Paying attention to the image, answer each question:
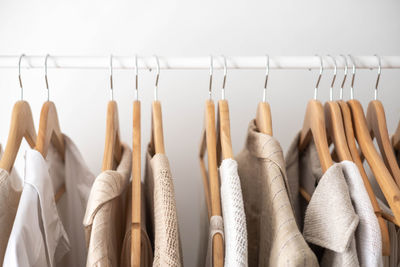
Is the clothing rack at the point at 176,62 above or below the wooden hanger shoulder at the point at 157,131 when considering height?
above

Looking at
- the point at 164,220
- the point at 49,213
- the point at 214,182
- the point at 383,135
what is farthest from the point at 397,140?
the point at 49,213

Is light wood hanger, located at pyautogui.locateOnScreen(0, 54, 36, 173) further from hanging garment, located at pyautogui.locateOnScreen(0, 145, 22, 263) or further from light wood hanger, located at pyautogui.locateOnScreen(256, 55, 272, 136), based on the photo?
light wood hanger, located at pyautogui.locateOnScreen(256, 55, 272, 136)

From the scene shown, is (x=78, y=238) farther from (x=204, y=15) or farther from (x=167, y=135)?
(x=204, y=15)

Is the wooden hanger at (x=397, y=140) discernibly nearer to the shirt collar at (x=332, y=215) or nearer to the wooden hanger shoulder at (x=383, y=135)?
the wooden hanger shoulder at (x=383, y=135)

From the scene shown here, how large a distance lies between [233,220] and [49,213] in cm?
29

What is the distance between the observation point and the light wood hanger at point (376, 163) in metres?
0.59

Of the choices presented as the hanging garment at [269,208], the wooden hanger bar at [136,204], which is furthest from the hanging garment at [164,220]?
the hanging garment at [269,208]

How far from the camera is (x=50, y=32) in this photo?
3.35 ft

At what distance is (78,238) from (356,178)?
0.54 meters

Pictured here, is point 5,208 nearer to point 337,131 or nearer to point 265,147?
point 265,147

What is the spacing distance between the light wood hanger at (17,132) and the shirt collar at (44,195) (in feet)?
0.09

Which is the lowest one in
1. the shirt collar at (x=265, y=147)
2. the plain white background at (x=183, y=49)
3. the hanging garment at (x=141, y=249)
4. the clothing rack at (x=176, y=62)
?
the hanging garment at (x=141, y=249)

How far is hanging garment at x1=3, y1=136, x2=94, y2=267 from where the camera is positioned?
0.52m

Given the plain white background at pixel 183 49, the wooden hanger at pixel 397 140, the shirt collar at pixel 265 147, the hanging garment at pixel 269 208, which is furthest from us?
the plain white background at pixel 183 49
